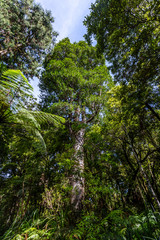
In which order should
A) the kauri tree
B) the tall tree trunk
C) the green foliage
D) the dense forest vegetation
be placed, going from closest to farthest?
the dense forest vegetation → the tall tree trunk → the kauri tree → the green foliage

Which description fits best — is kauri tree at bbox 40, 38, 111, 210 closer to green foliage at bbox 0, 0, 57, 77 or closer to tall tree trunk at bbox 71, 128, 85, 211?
tall tree trunk at bbox 71, 128, 85, 211

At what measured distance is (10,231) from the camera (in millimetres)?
1861

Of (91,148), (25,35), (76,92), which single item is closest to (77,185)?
(91,148)

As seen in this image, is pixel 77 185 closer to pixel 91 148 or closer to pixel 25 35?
pixel 91 148

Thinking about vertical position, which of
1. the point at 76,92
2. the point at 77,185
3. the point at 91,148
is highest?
the point at 76,92

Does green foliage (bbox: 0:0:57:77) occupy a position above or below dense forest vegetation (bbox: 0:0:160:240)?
above

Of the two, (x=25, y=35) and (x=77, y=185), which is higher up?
(x=25, y=35)

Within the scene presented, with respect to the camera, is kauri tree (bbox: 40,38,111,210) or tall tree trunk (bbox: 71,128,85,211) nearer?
tall tree trunk (bbox: 71,128,85,211)

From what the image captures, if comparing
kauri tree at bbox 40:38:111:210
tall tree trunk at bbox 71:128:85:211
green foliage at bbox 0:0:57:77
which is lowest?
tall tree trunk at bbox 71:128:85:211

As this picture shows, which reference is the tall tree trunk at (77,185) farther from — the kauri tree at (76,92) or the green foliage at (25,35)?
the green foliage at (25,35)

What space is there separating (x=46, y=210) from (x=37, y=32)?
9.61 m

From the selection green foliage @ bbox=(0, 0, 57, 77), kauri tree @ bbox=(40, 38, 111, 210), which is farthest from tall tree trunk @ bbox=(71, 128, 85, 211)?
green foliage @ bbox=(0, 0, 57, 77)

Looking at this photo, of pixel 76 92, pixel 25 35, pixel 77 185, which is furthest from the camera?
pixel 25 35

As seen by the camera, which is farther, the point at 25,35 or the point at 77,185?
the point at 25,35
